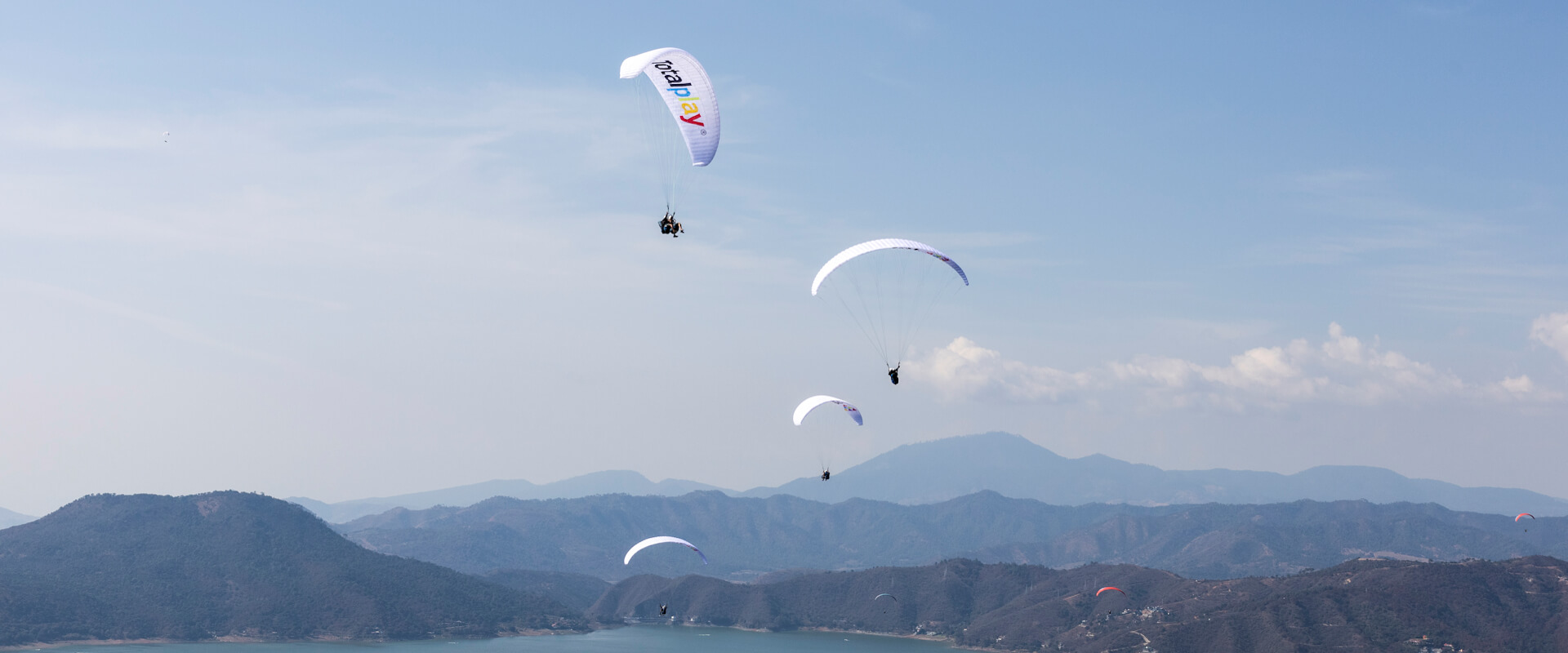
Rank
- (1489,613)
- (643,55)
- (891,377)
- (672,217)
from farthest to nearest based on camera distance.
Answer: (1489,613), (891,377), (672,217), (643,55)

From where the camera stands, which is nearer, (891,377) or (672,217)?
(672,217)

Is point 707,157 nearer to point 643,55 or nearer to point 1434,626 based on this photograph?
point 643,55

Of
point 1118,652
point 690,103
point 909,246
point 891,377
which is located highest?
point 690,103

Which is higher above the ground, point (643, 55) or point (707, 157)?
point (643, 55)

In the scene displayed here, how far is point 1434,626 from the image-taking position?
612ft

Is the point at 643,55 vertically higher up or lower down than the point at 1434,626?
higher up

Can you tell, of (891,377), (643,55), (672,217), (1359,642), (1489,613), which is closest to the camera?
(643,55)

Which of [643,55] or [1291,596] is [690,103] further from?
[1291,596]

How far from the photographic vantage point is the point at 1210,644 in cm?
18538

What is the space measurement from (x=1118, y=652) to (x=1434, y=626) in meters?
46.8

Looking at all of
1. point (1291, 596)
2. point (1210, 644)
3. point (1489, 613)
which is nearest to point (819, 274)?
point (1210, 644)

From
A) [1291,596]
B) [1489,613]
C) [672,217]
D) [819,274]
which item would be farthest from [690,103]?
[1489,613]

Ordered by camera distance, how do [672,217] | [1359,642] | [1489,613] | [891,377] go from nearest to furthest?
[672,217] < [891,377] < [1359,642] < [1489,613]

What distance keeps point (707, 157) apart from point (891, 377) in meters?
22.3
